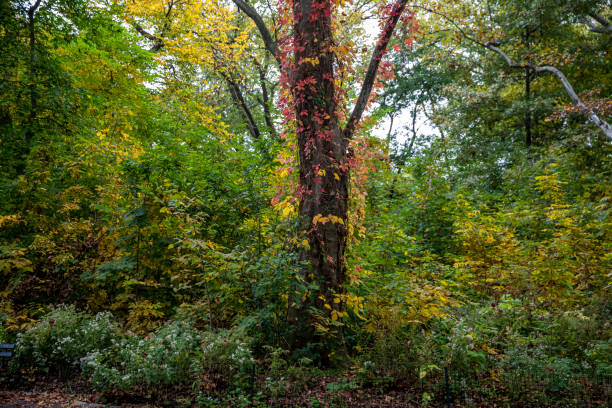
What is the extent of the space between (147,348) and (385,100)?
22.3 meters

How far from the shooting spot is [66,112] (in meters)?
5.94

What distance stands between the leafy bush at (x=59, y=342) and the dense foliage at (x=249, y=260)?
26 mm

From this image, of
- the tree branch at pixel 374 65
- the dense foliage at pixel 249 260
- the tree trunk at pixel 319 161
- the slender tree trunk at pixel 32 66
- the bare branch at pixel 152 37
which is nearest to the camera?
the dense foliage at pixel 249 260

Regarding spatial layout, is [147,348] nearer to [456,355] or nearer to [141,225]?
[141,225]

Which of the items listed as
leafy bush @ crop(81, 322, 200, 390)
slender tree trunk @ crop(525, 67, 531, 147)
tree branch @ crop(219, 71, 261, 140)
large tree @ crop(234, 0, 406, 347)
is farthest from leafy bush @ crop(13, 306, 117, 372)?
slender tree trunk @ crop(525, 67, 531, 147)

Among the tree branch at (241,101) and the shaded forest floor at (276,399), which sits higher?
the tree branch at (241,101)

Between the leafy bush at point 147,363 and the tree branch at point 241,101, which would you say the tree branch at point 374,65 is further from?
the tree branch at point 241,101

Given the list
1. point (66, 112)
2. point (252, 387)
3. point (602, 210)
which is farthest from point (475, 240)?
point (66, 112)

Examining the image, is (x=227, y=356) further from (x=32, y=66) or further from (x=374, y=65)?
(x=32, y=66)

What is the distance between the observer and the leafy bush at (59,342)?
4.40m

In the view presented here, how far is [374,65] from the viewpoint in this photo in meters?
5.08

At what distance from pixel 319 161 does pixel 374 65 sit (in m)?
1.75

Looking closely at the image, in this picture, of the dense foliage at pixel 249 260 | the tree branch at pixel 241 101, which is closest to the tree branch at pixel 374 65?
the dense foliage at pixel 249 260

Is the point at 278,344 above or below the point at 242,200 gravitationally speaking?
below
